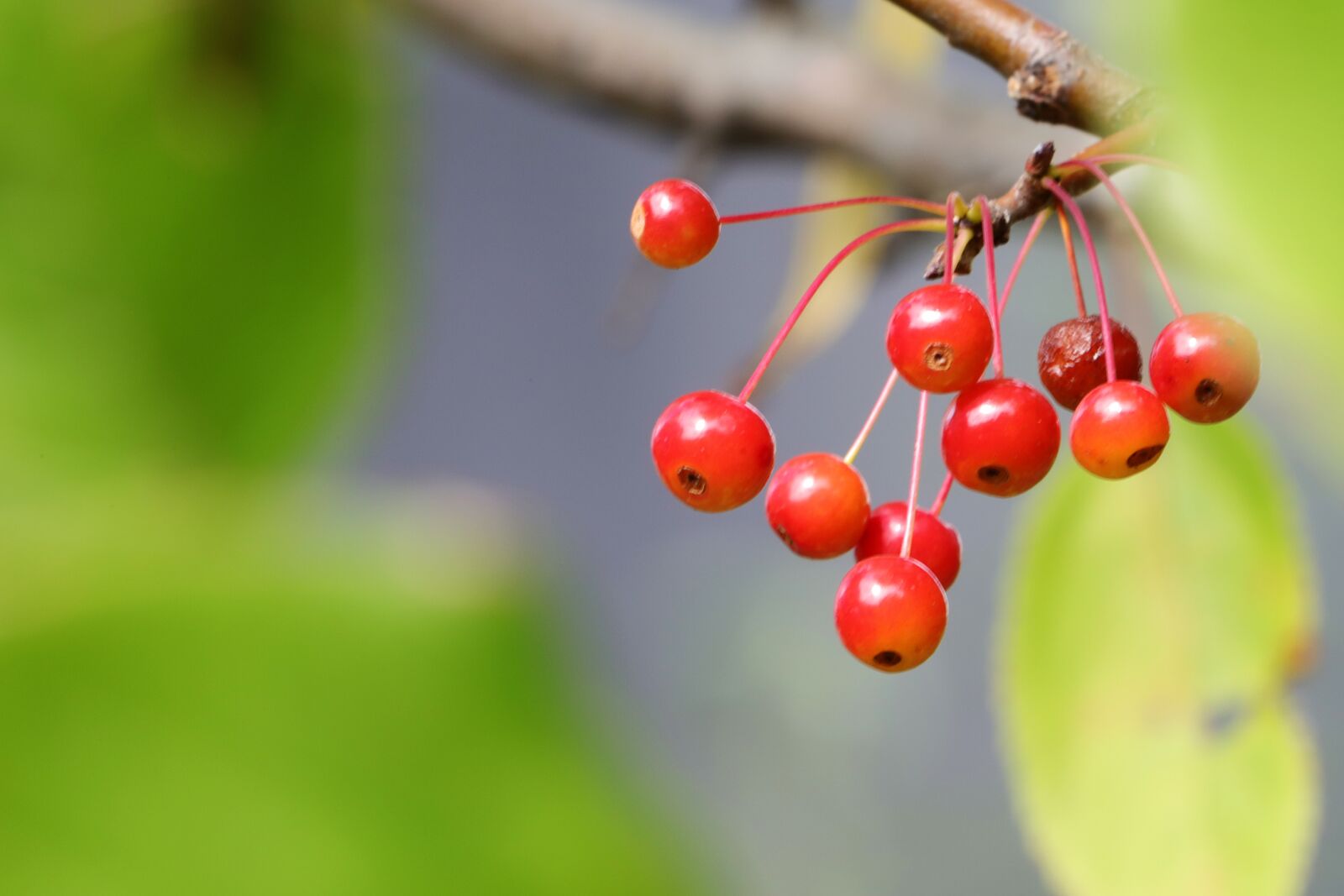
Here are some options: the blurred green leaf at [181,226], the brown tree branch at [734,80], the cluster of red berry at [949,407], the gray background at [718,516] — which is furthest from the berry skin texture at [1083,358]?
the gray background at [718,516]

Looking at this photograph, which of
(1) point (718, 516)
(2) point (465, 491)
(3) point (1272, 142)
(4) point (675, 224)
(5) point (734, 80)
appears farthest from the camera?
(1) point (718, 516)

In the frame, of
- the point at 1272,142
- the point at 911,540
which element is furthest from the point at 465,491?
the point at 1272,142

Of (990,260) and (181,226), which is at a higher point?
(181,226)

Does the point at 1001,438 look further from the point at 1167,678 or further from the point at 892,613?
the point at 1167,678

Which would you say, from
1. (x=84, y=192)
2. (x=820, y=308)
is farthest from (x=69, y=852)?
(x=84, y=192)

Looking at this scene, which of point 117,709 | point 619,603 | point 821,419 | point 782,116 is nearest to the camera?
point 117,709

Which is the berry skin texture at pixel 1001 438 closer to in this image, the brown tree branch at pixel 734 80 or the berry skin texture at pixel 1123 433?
the berry skin texture at pixel 1123 433

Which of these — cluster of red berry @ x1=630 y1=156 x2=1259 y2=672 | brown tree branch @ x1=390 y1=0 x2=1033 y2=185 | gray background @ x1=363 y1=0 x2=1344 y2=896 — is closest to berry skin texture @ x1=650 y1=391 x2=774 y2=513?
cluster of red berry @ x1=630 y1=156 x2=1259 y2=672

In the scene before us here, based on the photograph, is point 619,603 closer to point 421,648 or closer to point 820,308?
point 820,308
